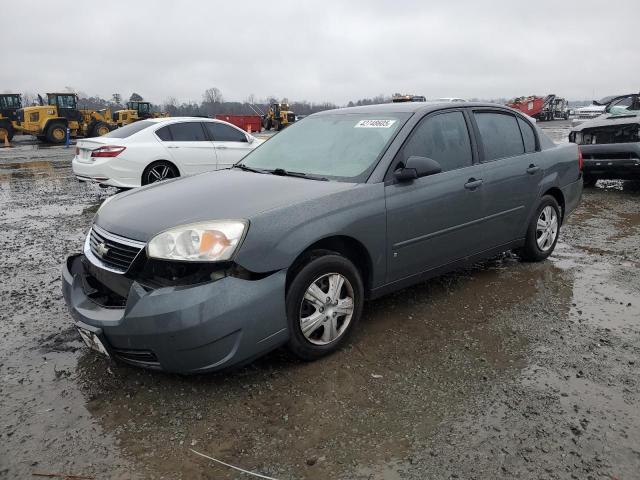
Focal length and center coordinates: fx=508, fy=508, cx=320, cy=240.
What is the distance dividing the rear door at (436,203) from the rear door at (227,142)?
6.09 metres

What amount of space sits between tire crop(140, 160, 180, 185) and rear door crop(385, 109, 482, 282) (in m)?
6.14

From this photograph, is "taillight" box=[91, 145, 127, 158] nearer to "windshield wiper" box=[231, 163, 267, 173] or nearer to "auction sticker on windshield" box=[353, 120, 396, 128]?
"windshield wiper" box=[231, 163, 267, 173]

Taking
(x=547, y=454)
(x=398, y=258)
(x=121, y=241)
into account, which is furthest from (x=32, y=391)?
(x=547, y=454)

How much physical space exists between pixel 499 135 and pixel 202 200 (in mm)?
2815

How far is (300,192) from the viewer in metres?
3.25

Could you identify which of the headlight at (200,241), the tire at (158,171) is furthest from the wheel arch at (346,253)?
the tire at (158,171)

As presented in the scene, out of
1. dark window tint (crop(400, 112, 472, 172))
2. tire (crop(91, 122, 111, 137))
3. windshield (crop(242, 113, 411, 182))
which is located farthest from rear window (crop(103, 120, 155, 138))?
tire (crop(91, 122, 111, 137))

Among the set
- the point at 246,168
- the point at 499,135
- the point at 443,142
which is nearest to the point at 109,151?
the point at 246,168

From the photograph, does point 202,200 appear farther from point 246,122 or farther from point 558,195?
point 246,122

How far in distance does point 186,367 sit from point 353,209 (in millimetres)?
1395

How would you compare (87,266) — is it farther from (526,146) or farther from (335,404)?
(526,146)

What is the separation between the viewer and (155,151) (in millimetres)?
8867

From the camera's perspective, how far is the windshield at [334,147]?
365cm

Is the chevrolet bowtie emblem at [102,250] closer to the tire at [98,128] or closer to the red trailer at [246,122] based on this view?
the tire at [98,128]
